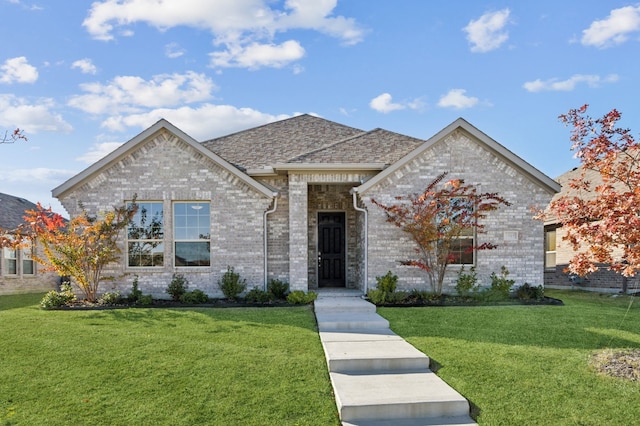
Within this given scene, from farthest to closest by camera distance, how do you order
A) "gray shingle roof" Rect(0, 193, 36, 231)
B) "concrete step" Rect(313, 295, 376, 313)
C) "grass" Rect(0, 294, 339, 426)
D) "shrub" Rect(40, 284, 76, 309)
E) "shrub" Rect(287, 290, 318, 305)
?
"gray shingle roof" Rect(0, 193, 36, 231), "shrub" Rect(287, 290, 318, 305), "shrub" Rect(40, 284, 76, 309), "concrete step" Rect(313, 295, 376, 313), "grass" Rect(0, 294, 339, 426)

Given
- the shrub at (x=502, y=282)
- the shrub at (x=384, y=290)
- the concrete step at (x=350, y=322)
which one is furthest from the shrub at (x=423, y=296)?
the concrete step at (x=350, y=322)

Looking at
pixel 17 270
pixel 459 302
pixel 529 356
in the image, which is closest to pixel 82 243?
pixel 17 270

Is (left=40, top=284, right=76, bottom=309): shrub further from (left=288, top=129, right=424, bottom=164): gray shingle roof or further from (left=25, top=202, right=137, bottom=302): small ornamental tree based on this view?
(left=288, top=129, right=424, bottom=164): gray shingle roof

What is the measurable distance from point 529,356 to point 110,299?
9.63 m

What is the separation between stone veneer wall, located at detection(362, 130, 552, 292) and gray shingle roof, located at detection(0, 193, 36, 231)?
51.8ft

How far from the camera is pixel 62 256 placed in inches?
434

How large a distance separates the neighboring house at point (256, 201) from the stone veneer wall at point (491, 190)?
0.03m

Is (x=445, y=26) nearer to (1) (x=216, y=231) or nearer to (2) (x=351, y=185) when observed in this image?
(2) (x=351, y=185)

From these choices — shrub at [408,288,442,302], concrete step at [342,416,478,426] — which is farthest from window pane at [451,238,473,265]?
concrete step at [342,416,478,426]

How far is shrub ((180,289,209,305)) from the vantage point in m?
10.9

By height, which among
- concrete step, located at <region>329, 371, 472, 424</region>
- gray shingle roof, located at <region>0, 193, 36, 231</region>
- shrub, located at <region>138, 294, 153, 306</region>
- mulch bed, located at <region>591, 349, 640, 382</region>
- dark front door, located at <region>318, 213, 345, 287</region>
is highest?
gray shingle roof, located at <region>0, 193, 36, 231</region>

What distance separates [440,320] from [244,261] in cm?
539

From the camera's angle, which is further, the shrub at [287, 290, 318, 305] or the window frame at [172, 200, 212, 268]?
the window frame at [172, 200, 212, 268]

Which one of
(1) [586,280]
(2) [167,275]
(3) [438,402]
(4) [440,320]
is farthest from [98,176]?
(1) [586,280]
